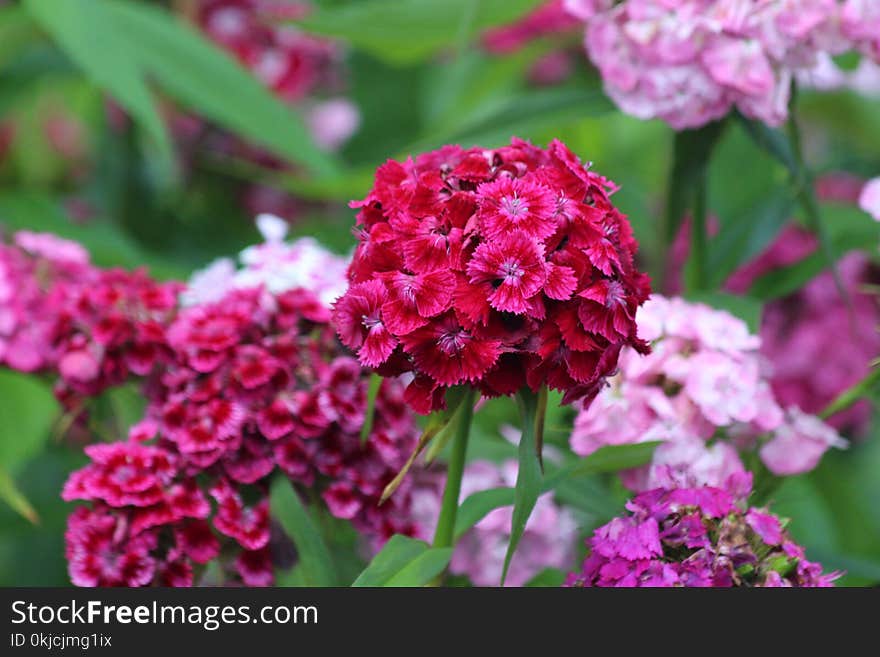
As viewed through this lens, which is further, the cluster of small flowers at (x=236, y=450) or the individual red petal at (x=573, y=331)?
the cluster of small flowers at (x=236, y=450)

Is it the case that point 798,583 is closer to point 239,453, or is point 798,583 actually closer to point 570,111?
point 239,453

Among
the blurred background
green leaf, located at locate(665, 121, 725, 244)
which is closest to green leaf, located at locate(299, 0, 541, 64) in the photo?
the blurred background

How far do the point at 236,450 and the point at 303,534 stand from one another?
0.06 metres

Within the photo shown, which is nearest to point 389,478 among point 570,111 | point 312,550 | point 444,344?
point 312,550

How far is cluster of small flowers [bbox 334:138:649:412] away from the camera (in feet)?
1.96

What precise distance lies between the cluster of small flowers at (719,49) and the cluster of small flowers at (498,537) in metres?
0.27

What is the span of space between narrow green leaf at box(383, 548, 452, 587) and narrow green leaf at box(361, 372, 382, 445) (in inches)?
3.4

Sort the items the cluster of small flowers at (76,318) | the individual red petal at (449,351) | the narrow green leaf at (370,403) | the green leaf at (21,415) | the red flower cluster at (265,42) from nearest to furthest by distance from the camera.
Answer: the individual red petal at (449,351)
the narrow green leaf at (370,403)
the cluster of small flowers at (76,318)
the green leaf at (21,415)
the red flower cluster at (265,42)

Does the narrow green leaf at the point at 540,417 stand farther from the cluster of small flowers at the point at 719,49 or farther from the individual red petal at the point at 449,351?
the cluster of small flowers at the point at 719,49

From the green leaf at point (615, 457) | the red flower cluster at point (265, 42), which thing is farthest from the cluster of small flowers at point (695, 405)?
the red flower cluster at point (265, 42)

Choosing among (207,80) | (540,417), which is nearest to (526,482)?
(540,417)

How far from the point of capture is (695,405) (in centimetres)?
80

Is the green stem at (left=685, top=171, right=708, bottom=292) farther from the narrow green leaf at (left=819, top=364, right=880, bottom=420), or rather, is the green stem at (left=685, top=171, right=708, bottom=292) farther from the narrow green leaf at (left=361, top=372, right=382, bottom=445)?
the narrow green leaf at (left=361, top=372, right=382, bottom=445)

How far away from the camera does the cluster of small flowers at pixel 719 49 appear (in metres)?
0.82
